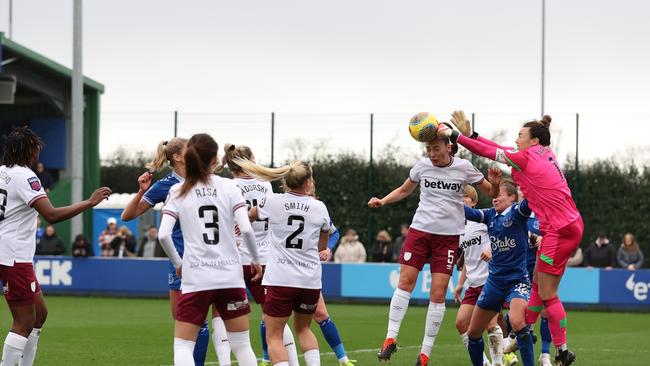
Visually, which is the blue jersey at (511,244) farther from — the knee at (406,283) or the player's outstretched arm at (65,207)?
the player's outstretched arm at (65,207)

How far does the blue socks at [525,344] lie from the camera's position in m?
11.0

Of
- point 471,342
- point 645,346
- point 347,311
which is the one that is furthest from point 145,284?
point 471,342

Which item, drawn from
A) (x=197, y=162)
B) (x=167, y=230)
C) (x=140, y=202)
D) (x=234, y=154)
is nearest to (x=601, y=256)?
(x=234, y=154)

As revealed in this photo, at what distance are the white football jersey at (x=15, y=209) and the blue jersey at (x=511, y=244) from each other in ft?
14.2

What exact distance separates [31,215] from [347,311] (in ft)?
44.3

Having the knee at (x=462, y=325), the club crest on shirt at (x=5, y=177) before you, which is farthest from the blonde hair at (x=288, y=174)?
the knee at (x=462, y=325)

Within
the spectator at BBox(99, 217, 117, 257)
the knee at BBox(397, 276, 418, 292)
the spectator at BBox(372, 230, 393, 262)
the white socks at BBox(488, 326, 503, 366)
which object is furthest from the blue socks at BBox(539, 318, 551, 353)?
the spectator at BBox(99, 217, 117, 257)

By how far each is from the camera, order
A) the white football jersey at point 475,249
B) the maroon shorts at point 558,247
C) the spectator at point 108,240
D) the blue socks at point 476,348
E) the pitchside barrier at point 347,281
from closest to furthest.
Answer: the maroon shorts at point 558,247, the blue socks at point 476,348, the white football jersey at point 475,249, the pitchside barrier at point 347,281, the spectator at point 108,240

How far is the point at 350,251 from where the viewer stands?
2673cm

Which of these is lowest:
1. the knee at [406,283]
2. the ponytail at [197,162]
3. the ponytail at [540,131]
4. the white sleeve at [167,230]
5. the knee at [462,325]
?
the knee at [462,325]

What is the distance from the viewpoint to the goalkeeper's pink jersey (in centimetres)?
1059

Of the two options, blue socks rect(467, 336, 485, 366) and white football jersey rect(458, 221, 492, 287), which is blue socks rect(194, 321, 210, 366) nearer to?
blue socks rect(467, 336, 485, 366)

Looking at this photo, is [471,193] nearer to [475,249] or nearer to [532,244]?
[475,249]

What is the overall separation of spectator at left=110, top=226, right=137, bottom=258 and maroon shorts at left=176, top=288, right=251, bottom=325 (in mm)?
19873
